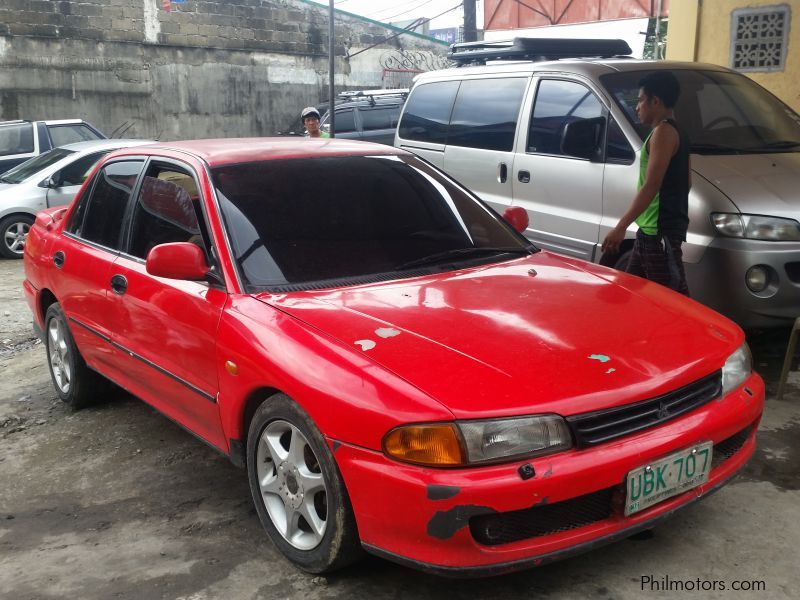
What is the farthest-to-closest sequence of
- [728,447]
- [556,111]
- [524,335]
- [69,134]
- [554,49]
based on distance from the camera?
[69,134]
[554,49]
[556,111]
[728,447]
[524,335]

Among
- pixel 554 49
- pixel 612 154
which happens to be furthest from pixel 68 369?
pixel 554 49

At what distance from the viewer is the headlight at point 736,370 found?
300cm

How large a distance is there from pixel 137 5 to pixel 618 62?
1800 cm

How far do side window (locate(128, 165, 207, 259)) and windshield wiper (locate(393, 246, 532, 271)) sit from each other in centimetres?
85

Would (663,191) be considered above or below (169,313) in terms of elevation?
above

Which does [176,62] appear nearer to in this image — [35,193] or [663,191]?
[35,193]

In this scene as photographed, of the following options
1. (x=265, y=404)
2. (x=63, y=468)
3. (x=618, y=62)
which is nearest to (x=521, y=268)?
(x=265, y=404)

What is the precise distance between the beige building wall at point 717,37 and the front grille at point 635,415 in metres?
7.58

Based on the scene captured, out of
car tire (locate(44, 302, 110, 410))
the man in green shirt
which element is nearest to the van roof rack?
the man in green shirt

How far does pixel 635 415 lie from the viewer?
2.63m

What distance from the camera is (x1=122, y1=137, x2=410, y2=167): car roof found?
3789 mm

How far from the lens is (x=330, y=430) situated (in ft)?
8.65

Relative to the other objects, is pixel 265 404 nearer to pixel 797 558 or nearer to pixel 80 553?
pixel 80 553

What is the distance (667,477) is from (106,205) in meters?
3.12
